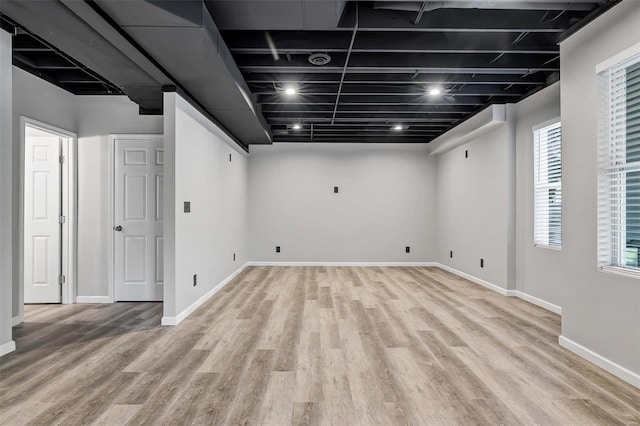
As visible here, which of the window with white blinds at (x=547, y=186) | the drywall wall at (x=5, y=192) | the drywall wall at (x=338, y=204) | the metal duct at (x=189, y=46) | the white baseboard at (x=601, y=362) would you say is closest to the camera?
the metal duct at (x=189, y=46)

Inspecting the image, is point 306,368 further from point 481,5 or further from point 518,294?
point 518,294

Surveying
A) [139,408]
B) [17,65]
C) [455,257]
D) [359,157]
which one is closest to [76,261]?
[17,65]

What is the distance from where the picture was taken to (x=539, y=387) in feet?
7.29

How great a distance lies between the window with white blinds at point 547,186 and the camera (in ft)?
13.1

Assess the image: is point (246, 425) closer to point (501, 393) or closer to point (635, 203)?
point (501, 393)

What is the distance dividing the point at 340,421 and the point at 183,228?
2.57 metres

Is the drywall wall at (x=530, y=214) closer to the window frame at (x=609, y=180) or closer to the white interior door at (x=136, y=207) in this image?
the window frame at (x=609, y=180)

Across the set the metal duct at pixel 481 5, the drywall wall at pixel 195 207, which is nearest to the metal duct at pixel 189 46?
the drywall wall at pixel 195 207

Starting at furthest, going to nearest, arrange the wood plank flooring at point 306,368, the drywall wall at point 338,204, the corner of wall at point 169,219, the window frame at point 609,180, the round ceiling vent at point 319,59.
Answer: the drywall wall at point 338,204 < the corner of wall at point 169,219 < the round ceiling vent at point 319,59 < the window frame at point 609,180 < the wood plank flooring at point 306,368

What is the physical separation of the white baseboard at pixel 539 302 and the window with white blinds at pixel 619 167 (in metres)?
1.64

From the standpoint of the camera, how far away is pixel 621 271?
7.73 ft

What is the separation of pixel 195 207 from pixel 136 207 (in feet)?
2.74

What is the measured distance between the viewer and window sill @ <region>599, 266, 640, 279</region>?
225cm

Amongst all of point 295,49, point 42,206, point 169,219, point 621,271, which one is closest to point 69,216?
point 42,206
